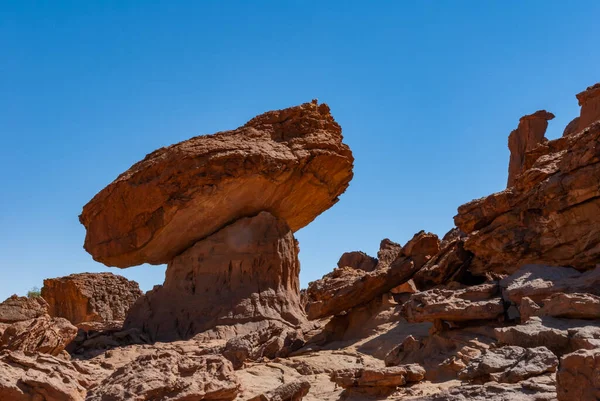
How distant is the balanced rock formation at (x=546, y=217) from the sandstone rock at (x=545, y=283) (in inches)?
44.3

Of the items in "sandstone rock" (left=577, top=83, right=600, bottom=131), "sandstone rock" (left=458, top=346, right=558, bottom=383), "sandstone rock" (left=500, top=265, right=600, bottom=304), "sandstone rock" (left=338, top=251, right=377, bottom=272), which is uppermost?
"sandstone rock" (left=577, top=83, right=600, bottom=131)

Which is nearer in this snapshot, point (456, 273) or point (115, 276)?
point (456, 273)

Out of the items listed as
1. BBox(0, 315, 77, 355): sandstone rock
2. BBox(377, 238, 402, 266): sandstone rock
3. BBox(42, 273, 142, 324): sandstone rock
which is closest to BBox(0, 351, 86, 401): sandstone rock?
BBox(0, 315, 77, 355): sandstone rock

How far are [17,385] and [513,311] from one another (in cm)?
593

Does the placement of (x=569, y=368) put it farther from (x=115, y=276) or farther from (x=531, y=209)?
(x=115, y=276)

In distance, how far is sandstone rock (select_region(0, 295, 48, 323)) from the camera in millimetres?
11109

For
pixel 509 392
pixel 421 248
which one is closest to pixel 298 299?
pixel 421 248

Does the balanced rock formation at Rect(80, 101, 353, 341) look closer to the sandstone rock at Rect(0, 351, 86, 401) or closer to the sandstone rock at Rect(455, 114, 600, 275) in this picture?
the sandstone rock at Rect(455, 114, 600, 275)

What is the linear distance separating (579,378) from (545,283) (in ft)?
14.4

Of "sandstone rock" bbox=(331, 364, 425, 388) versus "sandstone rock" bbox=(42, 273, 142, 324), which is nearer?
"sandstone rock" bbox=(331, 364, 425, 388)

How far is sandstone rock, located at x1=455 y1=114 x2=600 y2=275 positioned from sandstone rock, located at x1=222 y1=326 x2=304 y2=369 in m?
3.42

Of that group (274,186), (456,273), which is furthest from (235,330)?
(456,273)

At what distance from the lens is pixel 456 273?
40.2 feet

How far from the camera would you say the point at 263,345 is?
11.4 metres
